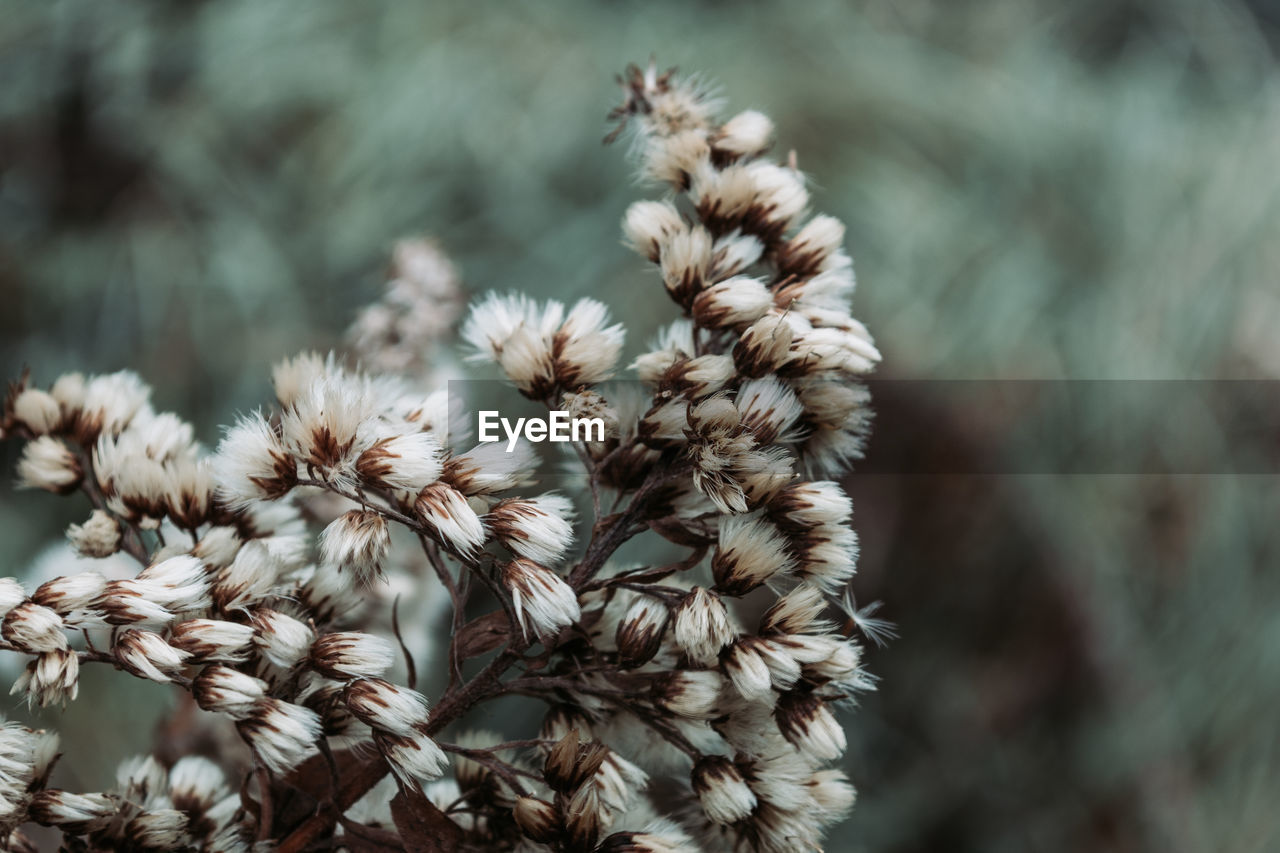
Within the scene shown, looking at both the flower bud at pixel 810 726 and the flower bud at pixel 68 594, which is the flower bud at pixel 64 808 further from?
the flower bud at pixel 810 726

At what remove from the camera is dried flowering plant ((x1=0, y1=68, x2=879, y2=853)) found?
0.29 m

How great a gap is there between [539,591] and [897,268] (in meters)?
1.05

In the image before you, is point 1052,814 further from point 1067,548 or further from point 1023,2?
point 1023,2

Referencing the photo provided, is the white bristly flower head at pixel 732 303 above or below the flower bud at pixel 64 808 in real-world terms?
above

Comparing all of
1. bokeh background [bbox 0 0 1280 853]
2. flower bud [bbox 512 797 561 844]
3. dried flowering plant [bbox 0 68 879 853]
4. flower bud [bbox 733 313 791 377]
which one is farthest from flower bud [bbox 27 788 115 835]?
bokeh background [bbox 0 0 1280 853]

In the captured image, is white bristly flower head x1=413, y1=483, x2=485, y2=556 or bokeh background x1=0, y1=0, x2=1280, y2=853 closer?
white bristly flower head x1=413, y1=483, x2=485, y2=556

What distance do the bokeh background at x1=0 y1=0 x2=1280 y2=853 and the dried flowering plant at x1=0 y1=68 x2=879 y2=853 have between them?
76 centimetres

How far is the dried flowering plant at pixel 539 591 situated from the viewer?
29 cm

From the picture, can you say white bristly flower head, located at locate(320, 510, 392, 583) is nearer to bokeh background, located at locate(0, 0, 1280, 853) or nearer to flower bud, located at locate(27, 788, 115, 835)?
flower bud, located at locate(27, 788, 115, 835)

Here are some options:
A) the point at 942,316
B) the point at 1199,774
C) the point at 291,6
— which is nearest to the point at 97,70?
the point at 291,6

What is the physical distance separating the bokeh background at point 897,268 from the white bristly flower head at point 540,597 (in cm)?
83

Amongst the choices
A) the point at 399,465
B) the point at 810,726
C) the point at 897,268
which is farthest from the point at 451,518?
the point at 897,268

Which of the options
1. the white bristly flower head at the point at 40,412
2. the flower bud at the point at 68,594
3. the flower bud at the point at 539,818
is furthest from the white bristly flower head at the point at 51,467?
the flower bud at the point at 539,818

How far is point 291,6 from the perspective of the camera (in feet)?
4.76
